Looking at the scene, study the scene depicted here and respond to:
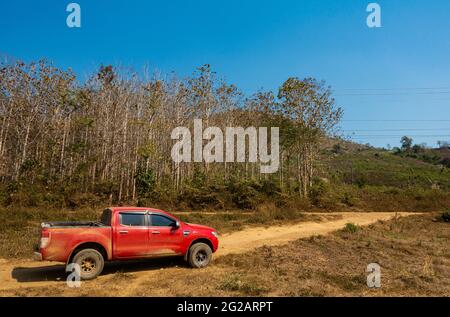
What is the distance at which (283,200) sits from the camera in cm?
2150

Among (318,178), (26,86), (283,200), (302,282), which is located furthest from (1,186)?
(318,178)

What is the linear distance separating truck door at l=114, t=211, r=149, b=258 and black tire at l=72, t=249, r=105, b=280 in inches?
17.0

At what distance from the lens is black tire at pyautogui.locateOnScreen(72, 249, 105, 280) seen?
783 centimetres

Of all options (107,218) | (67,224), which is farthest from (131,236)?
(67,224)

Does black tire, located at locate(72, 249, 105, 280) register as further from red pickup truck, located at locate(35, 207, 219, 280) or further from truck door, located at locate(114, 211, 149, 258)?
truck door, located at locate(114, 211, 149, 258)

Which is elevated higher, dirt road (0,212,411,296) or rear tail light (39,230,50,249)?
rear tail light (39,230,50,249)

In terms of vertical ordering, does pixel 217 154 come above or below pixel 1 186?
above

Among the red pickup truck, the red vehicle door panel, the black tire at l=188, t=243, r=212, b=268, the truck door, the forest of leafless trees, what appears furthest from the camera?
the forest of leafless trees

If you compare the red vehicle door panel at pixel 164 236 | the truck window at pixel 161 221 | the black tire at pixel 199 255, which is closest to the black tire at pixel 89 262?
the red vehicle door panel at pixel 164 236

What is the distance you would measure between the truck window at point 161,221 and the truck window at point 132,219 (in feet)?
0.87

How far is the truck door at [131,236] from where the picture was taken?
27.2 feet

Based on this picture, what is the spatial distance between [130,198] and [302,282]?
15585mm

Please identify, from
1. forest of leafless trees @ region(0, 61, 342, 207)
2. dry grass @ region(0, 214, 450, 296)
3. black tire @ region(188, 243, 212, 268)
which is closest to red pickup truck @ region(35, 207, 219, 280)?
black tire @ region(188, 243, 212, 268)
